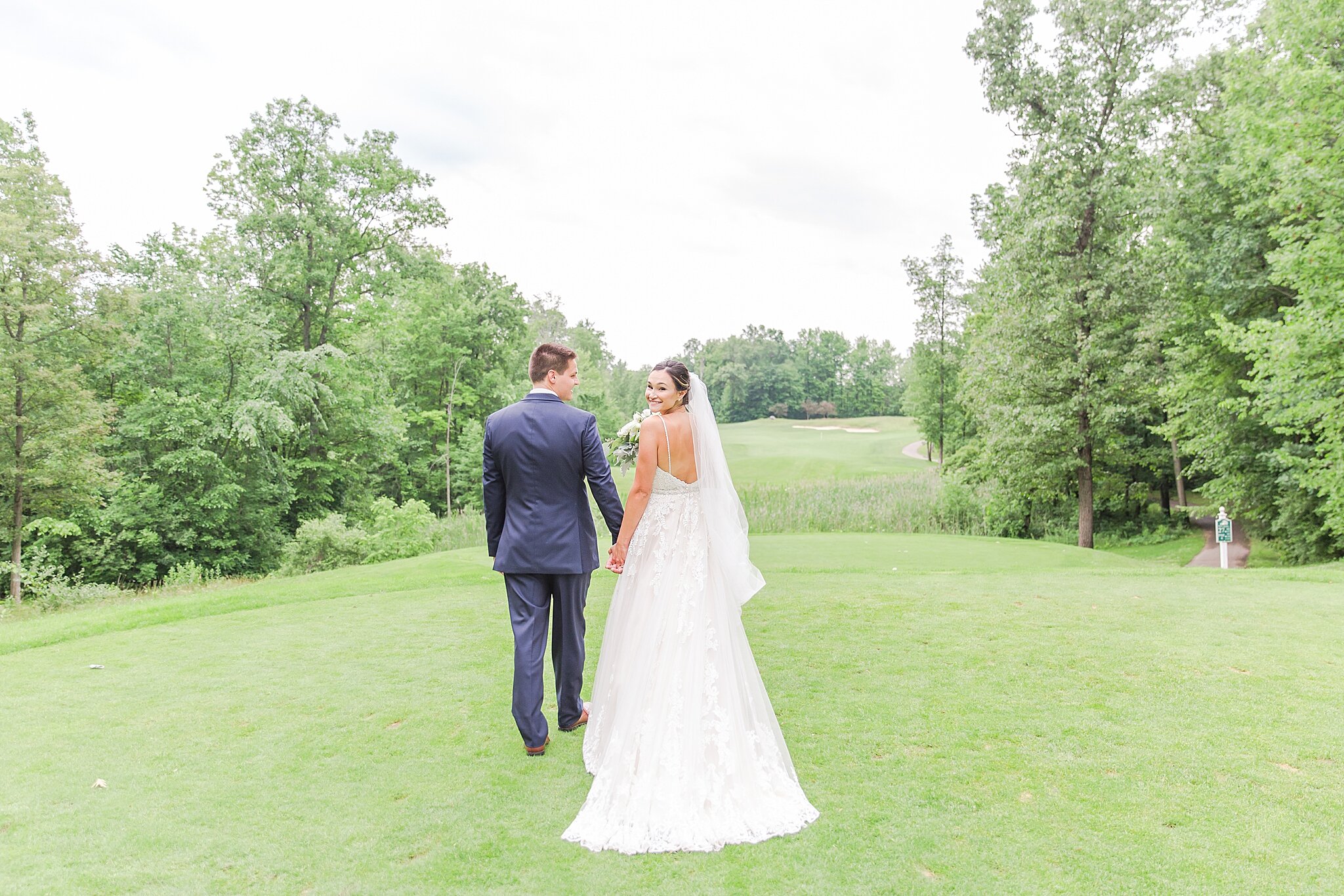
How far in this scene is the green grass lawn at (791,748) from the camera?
292 cm

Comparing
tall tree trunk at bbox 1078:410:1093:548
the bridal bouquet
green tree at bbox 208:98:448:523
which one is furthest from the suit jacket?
green tree at bbox 208:98:448:523

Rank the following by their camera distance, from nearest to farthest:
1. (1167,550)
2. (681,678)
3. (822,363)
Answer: (681,678) → (1167,550) → (822,363)

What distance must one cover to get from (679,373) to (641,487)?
0.68 meters

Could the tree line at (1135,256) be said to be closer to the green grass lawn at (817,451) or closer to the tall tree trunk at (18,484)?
the green grass lawn at (817,451)

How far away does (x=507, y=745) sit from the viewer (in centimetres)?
422

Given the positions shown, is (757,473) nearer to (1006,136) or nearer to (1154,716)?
(1006,136)

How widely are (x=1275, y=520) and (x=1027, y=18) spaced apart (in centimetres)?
1339

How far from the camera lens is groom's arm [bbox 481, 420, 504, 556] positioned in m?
4.38

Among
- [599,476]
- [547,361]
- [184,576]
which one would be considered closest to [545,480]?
[599,476]

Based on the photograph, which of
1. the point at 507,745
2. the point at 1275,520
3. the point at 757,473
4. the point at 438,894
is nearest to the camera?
the point at 438,894

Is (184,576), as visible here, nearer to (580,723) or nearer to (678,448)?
(580,723)

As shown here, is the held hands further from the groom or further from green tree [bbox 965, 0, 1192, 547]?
green tree [bbox 965, 0, 1192, 547]

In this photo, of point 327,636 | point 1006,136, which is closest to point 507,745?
point 327,636

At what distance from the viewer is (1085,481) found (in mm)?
18984
